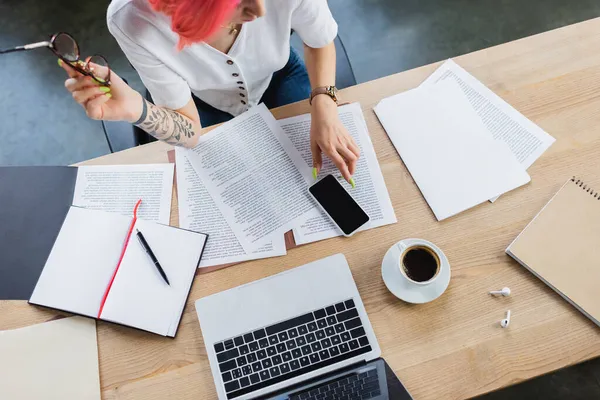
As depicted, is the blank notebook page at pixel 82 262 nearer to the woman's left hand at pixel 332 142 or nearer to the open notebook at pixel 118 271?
the open notebook at pixel 118 271

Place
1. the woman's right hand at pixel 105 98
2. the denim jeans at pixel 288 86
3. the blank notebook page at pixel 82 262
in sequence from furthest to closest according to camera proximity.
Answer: the denim jeans at pixel 288 86, the blank notebook page at pixel 82 262, the woman's right hand at pixel 105 98

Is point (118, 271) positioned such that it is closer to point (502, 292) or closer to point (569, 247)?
point (502, 292)

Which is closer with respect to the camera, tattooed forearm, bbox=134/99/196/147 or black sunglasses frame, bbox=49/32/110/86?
black sunglasses frame, bbox=49/32/110/86

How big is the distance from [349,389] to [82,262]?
55cm

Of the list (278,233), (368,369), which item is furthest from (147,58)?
(368,369)

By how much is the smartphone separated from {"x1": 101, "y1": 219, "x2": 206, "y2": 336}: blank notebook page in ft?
0.80

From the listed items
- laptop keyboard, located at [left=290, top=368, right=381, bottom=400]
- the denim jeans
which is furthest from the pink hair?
laptop keyboard, located at [left=290, top=368, right=381, bottom=400]

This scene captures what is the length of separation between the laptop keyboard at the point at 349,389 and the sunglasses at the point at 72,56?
0.63m

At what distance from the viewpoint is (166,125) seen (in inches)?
39.3

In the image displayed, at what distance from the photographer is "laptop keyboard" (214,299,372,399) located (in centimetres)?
88

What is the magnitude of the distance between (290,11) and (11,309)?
79 cm

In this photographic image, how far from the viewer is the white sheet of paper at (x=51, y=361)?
88cm

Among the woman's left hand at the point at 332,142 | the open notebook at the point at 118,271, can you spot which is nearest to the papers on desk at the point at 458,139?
the woman's left hand at the point at 332,142

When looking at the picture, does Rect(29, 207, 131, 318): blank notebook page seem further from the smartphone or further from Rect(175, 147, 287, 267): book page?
the smartphone
